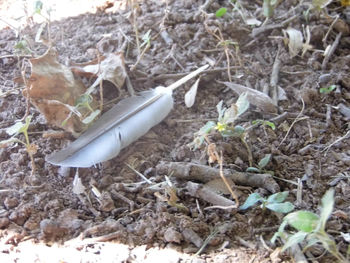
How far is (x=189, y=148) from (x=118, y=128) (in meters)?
0.18

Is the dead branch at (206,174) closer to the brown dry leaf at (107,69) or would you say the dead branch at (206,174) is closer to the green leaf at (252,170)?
the green leaf at (252,170)

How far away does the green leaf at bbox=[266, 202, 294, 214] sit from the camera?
979mm

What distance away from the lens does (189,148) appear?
1172 mm

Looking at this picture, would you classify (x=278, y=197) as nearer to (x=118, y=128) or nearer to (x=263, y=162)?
(x=263, y=162)

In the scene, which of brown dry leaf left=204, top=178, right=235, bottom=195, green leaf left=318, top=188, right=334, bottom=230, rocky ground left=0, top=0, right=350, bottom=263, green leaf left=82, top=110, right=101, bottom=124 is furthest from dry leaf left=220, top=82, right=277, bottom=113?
green leaf left=318, top=188, right=334, bottom=230

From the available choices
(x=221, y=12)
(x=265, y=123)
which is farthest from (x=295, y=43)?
(x=265, y=123)

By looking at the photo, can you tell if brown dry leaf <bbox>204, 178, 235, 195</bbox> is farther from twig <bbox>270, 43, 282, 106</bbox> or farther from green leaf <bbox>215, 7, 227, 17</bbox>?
green leaf <bbox>215, 7, 227, 17</bbox>

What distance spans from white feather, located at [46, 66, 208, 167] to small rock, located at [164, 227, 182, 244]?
0.25 metres

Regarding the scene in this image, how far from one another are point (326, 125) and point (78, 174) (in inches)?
24.7

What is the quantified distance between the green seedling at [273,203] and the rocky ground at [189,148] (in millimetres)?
24

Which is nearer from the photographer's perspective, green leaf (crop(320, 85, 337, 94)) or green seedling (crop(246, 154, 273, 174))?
green seedling (crop(246, 154, 273, 174))

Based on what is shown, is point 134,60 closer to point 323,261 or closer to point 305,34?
point 305,34

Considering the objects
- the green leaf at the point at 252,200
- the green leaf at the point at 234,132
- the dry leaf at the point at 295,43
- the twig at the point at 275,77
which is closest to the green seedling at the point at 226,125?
the green leaf at the point at 234,132

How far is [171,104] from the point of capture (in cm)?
128
